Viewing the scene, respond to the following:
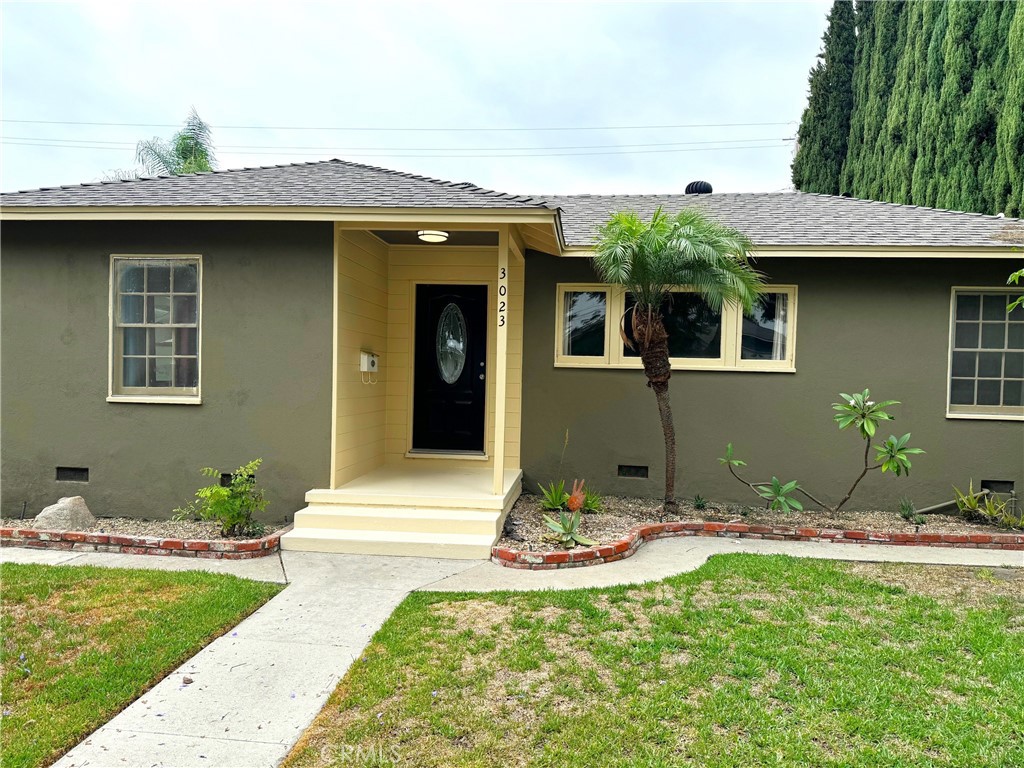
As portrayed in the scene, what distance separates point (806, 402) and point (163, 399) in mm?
6687

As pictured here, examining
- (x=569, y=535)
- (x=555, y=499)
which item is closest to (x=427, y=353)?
(x=555, y=499)

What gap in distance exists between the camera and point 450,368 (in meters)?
8.10

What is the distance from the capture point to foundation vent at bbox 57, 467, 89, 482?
6.67 meters

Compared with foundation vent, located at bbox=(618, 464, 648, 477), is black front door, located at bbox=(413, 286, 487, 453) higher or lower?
higher

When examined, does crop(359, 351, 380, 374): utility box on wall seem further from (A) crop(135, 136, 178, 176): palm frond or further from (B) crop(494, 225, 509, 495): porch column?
(A) crop(135, 136, 178, 176): palm frond

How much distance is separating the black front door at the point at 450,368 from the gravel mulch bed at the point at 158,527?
2.30 meters

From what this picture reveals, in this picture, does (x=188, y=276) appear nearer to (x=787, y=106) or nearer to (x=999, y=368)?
(x=999, y=368)

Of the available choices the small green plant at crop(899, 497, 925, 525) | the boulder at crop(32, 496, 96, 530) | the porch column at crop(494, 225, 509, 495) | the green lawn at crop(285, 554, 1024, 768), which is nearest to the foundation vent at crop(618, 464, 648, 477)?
the porch column at crop(494, 225, 509, 495)

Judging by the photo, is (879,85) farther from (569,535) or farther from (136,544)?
(136,544)

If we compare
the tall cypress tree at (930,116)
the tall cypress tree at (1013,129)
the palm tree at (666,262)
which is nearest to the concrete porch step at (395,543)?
the palm tree at (666,262)

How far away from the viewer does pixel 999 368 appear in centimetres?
717

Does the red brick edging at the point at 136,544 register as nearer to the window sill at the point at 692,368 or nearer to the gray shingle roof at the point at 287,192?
the gray shingle roof at the point at 287,192

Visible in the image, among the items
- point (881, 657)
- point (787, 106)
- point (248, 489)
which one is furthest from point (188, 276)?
point (787, 106)

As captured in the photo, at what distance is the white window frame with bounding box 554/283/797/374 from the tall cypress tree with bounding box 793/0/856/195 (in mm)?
12023
